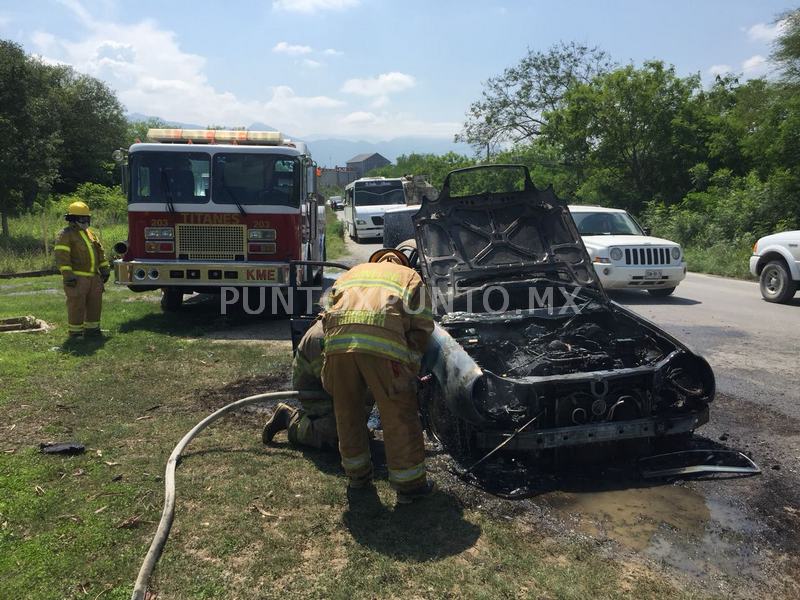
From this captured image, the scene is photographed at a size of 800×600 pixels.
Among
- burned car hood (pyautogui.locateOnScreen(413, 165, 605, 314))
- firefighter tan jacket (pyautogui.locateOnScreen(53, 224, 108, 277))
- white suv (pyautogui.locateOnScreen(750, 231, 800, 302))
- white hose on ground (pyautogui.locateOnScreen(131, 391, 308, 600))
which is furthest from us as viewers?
white suv (pyautogui.locateOnScreen(750, 231, 800, 302))

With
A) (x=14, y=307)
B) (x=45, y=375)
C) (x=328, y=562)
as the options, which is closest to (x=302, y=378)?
(x=328, y=562)

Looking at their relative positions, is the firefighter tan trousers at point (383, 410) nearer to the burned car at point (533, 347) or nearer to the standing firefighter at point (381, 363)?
the standing firefighter at point (381, 363)

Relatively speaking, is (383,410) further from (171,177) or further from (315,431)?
(171,177)

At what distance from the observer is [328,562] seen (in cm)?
308

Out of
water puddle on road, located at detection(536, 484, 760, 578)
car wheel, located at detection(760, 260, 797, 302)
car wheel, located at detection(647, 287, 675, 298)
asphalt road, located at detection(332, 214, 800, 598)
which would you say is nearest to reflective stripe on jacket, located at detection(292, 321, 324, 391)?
asphalt road, located at detection(332, 214, 800, 598)

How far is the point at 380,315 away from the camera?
3578mm

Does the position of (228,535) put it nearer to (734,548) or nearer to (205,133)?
(734,548)

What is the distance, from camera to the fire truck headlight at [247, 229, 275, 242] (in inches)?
346

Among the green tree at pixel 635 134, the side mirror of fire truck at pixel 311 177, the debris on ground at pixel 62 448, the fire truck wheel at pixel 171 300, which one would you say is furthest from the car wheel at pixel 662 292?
the green tree at pixel 635 134

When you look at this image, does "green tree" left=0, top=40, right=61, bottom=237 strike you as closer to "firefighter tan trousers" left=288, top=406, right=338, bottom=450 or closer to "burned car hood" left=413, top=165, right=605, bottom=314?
"burned car hood" left=413, top=165, right=605, bottom=314

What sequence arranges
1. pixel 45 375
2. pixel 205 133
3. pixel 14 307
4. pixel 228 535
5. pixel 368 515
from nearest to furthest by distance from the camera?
pixel 228 535 → pixel 368 515 → pixel 45 375 → pixel 205 133 → pixel 14 307

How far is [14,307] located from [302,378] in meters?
7.70

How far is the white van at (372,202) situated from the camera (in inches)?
941

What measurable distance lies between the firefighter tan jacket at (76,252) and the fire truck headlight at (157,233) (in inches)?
31.6
